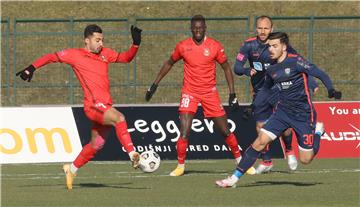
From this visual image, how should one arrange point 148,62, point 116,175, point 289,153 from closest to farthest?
point 289,153
point 116,175
point 148,62

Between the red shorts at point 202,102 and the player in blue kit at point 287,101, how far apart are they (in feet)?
8.46

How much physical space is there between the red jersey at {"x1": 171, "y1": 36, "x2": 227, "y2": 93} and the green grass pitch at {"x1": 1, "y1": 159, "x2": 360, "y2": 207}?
1306 millimetres

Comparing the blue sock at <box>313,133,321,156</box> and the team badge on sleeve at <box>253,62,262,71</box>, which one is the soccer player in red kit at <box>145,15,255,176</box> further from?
the blue sock at <box>313,133,321,156</box>

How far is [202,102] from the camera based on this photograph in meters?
17.9

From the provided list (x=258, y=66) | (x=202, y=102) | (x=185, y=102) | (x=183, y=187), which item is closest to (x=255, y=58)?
(x=258, y=66)

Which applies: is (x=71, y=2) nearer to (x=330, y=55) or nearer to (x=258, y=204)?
(x=330, y=55)

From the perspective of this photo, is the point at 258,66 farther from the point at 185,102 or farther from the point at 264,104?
the point at 185,102

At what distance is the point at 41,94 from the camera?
32156 mm

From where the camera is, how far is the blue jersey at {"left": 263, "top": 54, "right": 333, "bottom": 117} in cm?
1500

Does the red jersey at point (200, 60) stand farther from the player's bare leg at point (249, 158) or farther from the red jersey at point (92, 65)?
the player's bare leg at point (249, 158)

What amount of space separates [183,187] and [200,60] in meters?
2.77

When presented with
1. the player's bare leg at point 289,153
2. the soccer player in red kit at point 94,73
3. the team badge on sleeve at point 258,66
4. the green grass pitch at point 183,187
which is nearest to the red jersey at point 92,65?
the soccer player in red kit at point 94,73

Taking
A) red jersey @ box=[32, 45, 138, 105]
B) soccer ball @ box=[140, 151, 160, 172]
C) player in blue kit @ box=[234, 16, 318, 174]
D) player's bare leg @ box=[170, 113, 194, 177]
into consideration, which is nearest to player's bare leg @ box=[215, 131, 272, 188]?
soccer ball @ box=[140, 151, 160, 172]

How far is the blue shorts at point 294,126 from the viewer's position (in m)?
15.0
